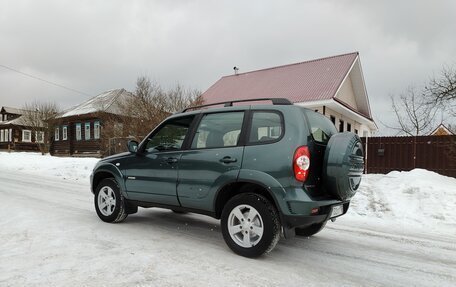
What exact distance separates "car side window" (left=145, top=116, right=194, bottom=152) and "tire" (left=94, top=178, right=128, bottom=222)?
906mm

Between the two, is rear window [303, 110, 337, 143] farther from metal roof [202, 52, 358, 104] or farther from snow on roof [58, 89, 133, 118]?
snow on roof [58, 89, 133, 118]

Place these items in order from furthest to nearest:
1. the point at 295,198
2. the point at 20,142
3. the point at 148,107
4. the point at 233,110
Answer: the point at 20,142
the point at 148,107
the point at 233,110
the point at 295,198

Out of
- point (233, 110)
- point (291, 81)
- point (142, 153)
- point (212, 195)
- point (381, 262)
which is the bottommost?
point (381, 262)

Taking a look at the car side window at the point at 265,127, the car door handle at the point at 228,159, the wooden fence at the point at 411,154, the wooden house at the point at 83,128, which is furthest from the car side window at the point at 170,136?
the wooden house at the point at 83,128

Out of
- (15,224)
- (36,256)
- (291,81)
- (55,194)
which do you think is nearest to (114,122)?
(291,81)

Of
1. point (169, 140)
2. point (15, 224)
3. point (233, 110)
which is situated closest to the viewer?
point (233, 110)

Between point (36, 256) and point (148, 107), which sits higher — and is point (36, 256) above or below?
below

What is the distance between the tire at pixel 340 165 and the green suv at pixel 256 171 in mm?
11

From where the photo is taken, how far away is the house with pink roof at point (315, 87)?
1784 centimetres

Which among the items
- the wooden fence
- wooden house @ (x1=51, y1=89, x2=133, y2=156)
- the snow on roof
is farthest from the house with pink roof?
wooden house @ (x1=51, y1=89, x2=133, y2=156)

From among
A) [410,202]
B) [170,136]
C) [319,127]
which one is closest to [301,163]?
[319,127]

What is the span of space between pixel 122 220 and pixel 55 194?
3.99 metres

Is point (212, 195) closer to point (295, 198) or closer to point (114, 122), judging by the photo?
point (295, 198)

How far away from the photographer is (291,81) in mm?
20422
